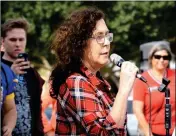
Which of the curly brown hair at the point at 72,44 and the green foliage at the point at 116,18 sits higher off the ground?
the green foliage at the point at 116,18

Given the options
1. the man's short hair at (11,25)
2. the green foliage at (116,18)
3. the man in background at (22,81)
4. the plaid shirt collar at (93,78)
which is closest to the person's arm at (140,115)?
the man in background at (22,81)

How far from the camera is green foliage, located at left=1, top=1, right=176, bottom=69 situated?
19.5 m

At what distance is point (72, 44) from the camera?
2645 mm

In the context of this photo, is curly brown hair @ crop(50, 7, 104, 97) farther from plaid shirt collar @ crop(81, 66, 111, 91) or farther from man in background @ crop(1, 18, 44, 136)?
man in background @ crop(1, 18, 44, 136)

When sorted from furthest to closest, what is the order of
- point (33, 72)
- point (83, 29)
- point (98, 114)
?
point (33, 72), point (83, 29), point (98, 114)

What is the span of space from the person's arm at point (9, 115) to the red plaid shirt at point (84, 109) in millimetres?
904

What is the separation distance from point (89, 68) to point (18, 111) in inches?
48.5

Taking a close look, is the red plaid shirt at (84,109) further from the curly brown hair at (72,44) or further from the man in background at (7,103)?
the man in background at (7,103)

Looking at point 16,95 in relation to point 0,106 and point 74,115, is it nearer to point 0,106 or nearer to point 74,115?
point 0,106

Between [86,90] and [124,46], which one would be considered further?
[124,46]

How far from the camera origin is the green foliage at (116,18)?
63.9 ft

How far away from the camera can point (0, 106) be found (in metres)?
3.26

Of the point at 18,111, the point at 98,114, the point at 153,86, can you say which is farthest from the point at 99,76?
the point at 153,86

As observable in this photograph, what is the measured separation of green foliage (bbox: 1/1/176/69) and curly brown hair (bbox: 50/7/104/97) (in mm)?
15884
